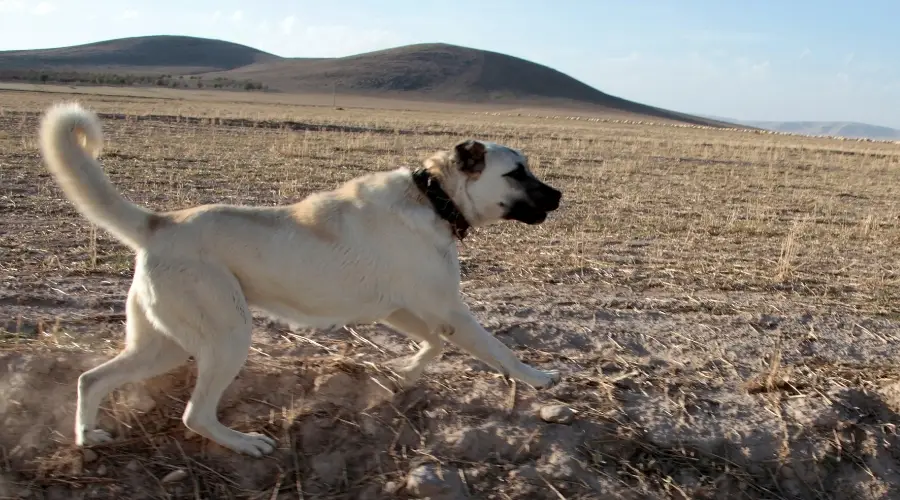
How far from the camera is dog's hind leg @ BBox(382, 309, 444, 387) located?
4473 mm

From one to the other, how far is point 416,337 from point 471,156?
1.14 m

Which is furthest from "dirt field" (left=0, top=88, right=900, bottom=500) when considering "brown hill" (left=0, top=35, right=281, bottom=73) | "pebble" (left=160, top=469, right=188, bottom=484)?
"brown hill" (left=0, top=35, right=281, bottom=73)

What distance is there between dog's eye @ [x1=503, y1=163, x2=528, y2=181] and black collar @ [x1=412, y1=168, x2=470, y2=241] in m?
0.39

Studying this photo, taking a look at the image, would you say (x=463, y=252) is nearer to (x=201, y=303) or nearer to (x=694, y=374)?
(x=694, y=374)

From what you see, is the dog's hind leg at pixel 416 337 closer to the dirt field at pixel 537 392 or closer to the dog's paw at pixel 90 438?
the dirt field at pixel 537 392

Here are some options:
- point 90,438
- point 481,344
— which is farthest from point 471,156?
point 90,438

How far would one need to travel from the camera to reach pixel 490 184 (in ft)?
14.6

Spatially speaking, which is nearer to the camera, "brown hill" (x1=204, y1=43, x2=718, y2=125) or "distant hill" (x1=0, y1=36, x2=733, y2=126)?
"distant hill" (x1=0, y1=36, x2=733, y2=126)

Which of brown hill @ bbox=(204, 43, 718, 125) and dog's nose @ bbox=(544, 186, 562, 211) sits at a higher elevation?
brown hill @ bbox=(204, 43, 718, 125)

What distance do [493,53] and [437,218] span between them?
161871 millimetres

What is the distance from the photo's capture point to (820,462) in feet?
13.9

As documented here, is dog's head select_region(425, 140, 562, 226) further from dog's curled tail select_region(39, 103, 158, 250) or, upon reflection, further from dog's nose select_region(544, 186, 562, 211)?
dog's curled tail select_region(39, 103, 158, 250)

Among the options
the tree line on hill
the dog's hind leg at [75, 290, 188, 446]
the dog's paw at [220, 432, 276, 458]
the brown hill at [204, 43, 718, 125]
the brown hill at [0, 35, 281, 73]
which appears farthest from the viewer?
the brown hill at [0, 35, 281, 73]

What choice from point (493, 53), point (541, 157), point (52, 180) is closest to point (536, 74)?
point (493, 53)
